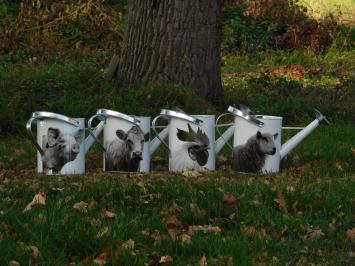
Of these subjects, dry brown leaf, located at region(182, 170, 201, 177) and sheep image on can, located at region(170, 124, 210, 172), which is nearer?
dry brown leaf, located at region(182, 170, 201, 177)

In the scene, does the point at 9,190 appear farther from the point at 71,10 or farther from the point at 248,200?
the point at 71,10

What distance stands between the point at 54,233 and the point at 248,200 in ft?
3.58

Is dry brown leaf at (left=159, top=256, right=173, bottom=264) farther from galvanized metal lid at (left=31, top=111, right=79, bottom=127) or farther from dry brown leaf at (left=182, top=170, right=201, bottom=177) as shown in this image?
galvanized metal lid at (left=31, top=111, right=79, bottom=127)

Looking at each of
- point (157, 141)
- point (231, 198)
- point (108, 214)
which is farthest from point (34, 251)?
point (157, 141)

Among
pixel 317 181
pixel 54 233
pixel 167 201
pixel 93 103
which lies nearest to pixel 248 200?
pixel 167 201

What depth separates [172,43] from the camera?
745 cm

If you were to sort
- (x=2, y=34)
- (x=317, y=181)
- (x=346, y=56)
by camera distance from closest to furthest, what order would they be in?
(x=317, y=181)
(x=2, y=34)
(x=346, y=56)

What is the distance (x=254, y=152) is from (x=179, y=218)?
49.2 inches

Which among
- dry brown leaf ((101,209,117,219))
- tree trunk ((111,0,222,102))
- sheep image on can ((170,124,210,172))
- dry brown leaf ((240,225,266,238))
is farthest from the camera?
tree trunk ((111,0,222,102))

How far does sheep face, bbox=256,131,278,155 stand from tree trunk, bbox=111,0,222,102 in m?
2.59

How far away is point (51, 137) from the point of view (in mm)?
4848

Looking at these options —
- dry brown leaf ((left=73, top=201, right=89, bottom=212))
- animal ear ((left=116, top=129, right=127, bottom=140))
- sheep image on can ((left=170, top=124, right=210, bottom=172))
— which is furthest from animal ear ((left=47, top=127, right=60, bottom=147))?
dry brown leaf ((left=73, top=201, right=89, bottom=212))

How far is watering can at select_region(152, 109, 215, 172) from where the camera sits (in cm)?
499

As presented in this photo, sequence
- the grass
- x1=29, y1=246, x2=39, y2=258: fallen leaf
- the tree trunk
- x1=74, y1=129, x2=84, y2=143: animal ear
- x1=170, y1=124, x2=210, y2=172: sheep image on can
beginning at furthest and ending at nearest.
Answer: the tree trunk
x1=170, y1=124, x2=210, y2=172: sheep image on can
x1=74, y1=129, x2=84, y2=143: animal ear
the grass
x1=29, y1=246, x2=39, y2=258: fallen leaf
